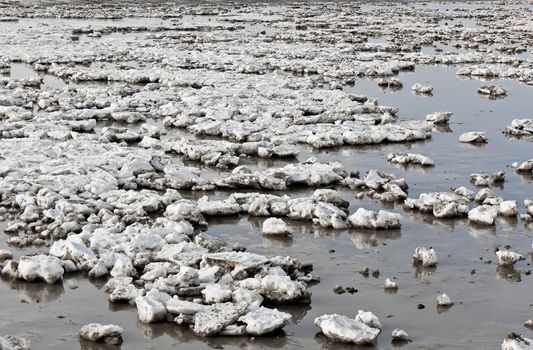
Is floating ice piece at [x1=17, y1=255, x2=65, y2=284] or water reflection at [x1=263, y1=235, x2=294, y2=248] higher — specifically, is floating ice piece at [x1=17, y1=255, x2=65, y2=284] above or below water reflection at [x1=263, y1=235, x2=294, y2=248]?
above

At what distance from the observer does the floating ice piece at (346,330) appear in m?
7.35

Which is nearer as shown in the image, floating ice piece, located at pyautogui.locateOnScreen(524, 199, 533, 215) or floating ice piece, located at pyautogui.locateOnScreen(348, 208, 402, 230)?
floating ice piece, located at pyautogui.locateOnScreen(348, 208, 402, 230)

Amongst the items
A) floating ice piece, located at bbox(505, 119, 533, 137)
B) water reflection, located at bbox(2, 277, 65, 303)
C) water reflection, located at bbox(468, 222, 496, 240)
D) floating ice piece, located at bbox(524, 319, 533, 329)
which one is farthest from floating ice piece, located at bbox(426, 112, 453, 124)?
water reflection, located at bbox(2, 277, 65, 303)

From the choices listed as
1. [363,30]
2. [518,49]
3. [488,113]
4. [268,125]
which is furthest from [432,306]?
[363,30]

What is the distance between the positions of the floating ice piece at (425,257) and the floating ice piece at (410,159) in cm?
486

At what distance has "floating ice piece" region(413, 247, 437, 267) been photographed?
371 inches

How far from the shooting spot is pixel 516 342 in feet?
23.4

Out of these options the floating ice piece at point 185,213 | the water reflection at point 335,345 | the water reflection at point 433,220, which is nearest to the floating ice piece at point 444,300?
the water reflection at point 335,345

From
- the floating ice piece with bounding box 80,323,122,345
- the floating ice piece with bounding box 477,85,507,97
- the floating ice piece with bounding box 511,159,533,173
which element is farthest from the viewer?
the floating ice piece with bounding box 477,85,507,97

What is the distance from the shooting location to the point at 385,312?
8.09 meters

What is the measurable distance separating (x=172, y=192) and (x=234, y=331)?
4.63 m

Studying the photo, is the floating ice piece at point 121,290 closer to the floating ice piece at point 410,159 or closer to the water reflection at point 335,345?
the water reflection at point 335,345

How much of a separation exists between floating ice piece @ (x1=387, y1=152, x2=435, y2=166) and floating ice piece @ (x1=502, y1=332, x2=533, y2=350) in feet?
23.6

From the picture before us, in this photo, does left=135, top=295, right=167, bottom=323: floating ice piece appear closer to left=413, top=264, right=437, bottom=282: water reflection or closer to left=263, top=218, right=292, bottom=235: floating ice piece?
left=263, top=218, right=292, bottom=235: floating ice piece
